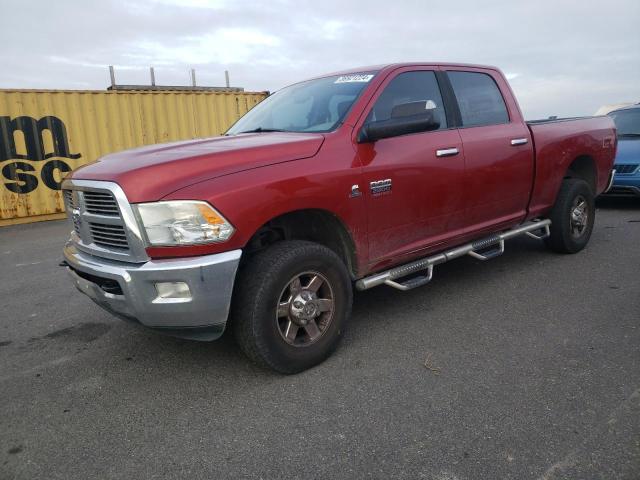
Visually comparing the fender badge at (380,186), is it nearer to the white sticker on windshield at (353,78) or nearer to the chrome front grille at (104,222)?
the white sticker on windshield at (353,78)

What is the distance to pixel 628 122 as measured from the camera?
8.57 m

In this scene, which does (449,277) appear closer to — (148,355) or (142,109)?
(148,355)

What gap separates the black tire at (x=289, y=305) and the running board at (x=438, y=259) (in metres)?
0.31

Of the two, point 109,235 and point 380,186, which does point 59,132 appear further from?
point 380,186

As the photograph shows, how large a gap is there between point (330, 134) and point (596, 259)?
3.56m

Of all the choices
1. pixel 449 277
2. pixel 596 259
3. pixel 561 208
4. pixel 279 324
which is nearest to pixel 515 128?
pixel 561 208

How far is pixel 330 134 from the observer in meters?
3.12

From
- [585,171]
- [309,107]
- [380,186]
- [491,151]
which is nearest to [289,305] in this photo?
[380,186]

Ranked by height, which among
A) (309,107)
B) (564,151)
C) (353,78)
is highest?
(353,78)

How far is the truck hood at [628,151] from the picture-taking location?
763 centimetres

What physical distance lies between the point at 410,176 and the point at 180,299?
1762mm

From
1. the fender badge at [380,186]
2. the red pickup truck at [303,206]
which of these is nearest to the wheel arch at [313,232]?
the red pickup truck at [303,206]

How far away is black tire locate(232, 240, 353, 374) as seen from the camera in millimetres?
2723

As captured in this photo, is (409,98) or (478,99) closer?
(409,98)
